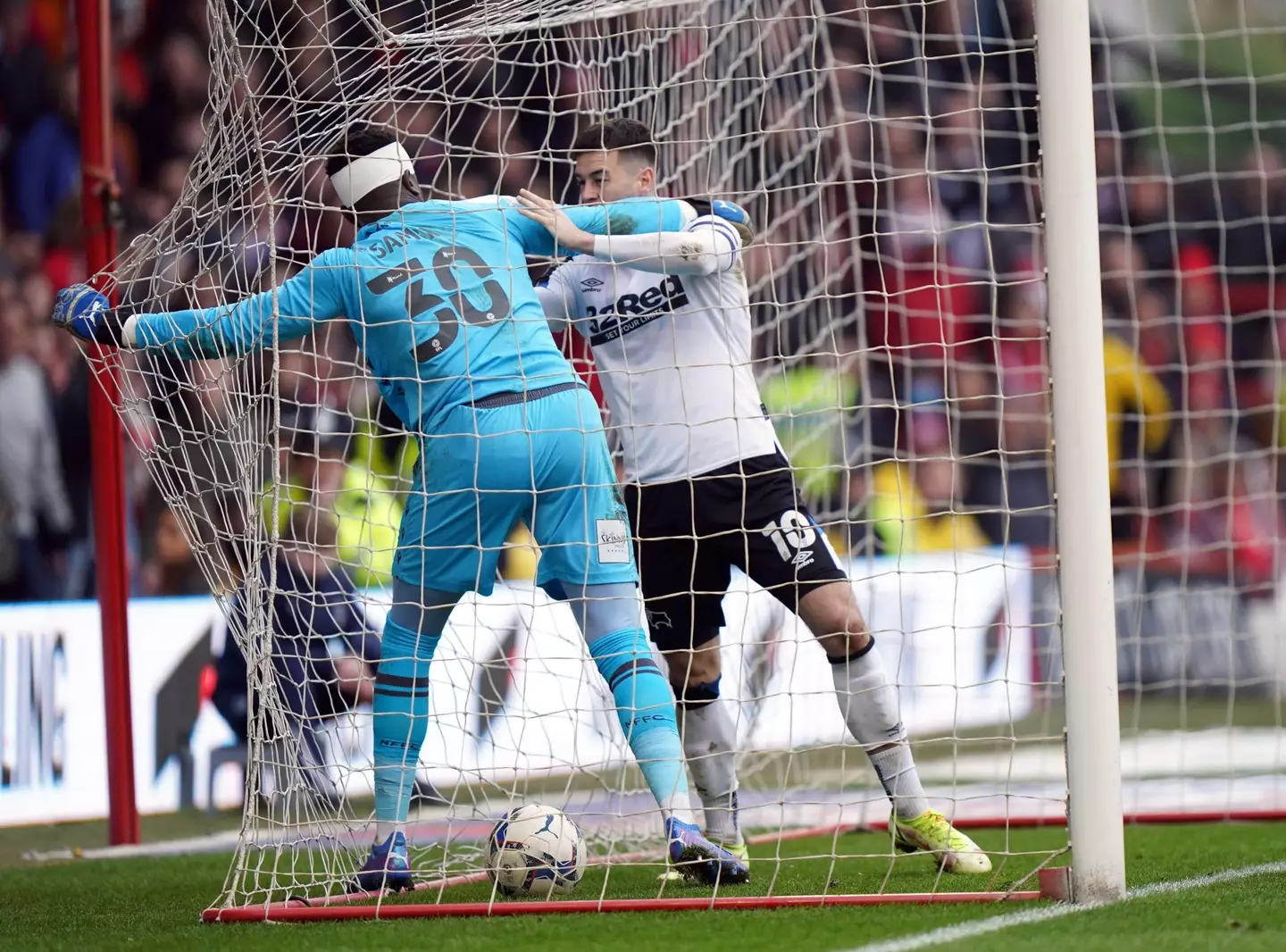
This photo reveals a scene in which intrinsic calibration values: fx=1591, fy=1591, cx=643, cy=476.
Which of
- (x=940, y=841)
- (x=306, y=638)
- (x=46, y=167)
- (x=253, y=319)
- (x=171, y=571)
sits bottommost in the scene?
(x=940, y=841)

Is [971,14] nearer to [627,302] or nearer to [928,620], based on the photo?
[928,620]

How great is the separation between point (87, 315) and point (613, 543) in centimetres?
146

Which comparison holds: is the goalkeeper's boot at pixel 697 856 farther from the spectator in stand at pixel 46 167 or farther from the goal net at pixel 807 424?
the spectator in stand at pixel 46 167

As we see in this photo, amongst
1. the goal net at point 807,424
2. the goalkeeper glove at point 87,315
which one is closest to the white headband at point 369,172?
the goal net at point 807,424

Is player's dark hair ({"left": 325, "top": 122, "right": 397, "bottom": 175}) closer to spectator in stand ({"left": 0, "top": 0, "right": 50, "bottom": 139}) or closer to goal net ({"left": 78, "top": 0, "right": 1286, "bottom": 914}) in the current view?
goal net ({"left": 78, "top": 0, "right": 1286, "bottom": 914})

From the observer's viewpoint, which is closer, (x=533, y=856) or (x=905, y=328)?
(x=533, y=856)

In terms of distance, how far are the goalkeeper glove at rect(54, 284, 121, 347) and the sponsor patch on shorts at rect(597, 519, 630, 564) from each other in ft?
4.39

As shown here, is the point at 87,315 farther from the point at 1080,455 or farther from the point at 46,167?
the point at 46,167

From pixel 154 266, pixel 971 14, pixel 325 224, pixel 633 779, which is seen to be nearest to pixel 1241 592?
pixel 971 14

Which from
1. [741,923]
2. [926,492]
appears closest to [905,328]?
[926,492]

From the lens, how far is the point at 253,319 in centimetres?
391

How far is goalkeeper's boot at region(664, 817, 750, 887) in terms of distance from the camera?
372 centimetres

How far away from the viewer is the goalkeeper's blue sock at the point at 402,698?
13.5 ft

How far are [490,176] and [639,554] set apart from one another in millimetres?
3875
